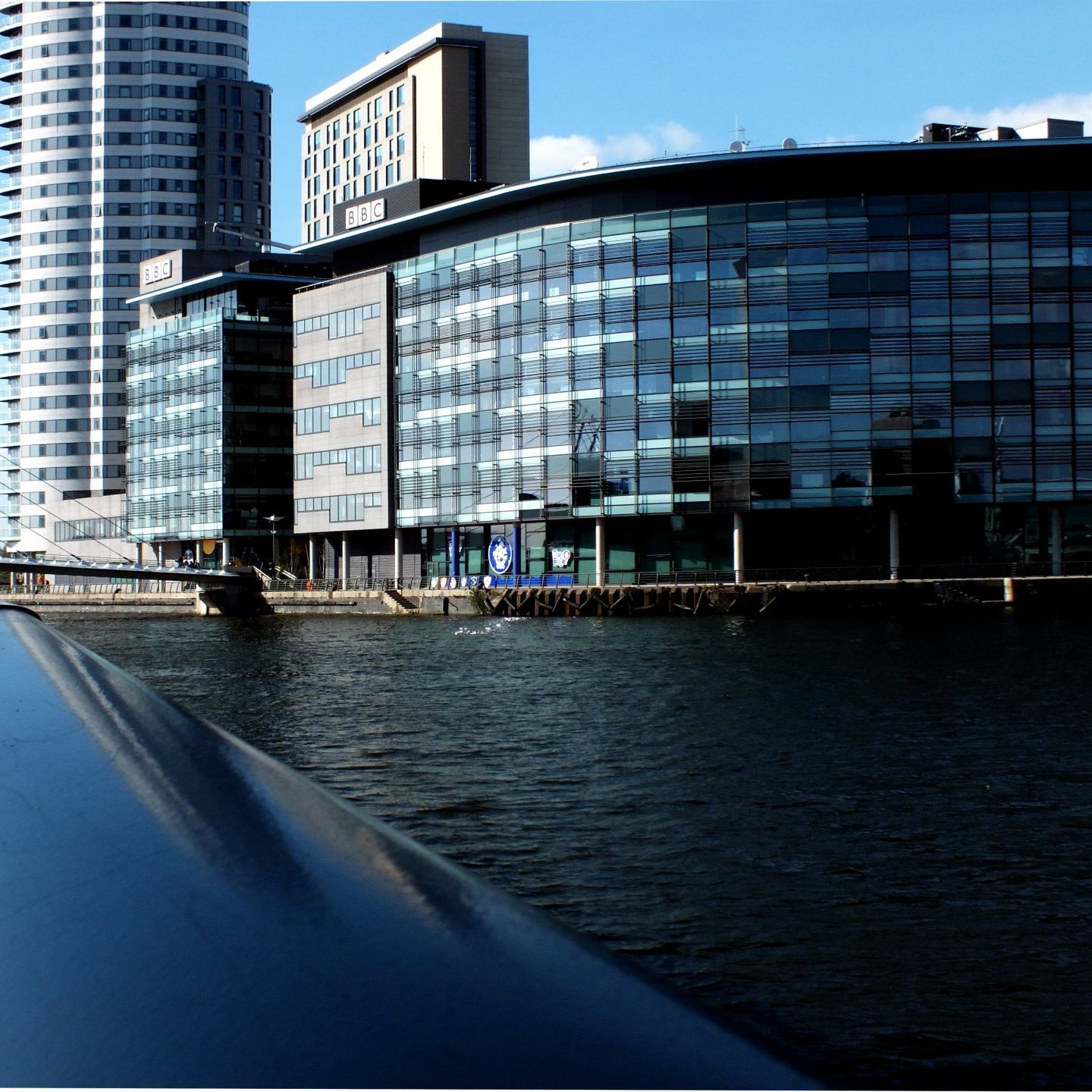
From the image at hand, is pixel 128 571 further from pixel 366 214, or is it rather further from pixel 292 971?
pixel 292 971

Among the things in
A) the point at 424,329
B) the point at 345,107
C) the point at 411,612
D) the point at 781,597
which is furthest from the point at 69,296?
the point at 781,597

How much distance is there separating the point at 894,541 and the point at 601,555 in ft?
61.1

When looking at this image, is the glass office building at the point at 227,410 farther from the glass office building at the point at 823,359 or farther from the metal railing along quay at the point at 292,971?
the metal railing along quay at the point at 292,971

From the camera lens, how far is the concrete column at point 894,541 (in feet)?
280

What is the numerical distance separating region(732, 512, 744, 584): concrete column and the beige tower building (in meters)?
53.7

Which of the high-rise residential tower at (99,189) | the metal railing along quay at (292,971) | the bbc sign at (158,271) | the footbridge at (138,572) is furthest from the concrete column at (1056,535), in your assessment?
the high-rise residential tower at (99,189)

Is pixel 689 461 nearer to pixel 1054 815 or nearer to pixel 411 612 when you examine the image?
pixel 411 612

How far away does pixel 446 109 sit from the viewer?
5157 inches

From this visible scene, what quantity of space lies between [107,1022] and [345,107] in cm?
15597

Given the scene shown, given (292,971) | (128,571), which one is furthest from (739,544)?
(292,971)

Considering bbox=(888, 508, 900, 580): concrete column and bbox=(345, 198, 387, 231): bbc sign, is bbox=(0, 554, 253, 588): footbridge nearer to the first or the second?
bbox=(345, 198, 387, 231): bbc sign

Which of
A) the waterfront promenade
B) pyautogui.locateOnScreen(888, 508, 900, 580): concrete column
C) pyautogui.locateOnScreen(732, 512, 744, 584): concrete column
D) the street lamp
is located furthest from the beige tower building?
pyautogui.locateOnScreen(888, 508, 900, 580): concrete column

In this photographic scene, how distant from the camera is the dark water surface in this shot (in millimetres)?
10055

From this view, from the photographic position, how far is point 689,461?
3445 inches
